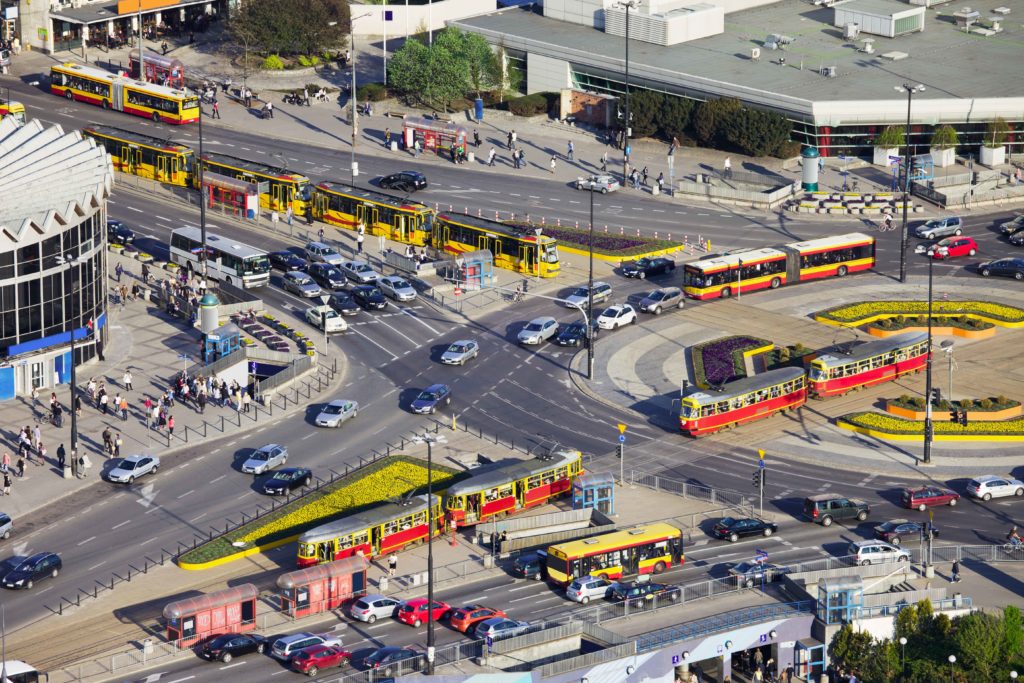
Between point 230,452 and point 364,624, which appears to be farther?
point 230,452

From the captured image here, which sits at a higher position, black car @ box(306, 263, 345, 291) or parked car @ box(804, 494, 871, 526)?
black car @ box(306, 263, 345, 291)

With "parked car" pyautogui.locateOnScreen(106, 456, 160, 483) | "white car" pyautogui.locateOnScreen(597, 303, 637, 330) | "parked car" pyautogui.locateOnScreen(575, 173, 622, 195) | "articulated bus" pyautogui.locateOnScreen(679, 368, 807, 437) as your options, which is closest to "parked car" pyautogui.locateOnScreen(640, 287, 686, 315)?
"white car" pyautogui.locateOnScreen(597, 303, 637, 330)

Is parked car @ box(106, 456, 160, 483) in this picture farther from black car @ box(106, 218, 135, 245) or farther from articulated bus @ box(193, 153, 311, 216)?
articulated bus @ box(193, 153, 311, 216)

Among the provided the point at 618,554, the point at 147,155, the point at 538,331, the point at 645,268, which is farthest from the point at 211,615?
the point at 147,155

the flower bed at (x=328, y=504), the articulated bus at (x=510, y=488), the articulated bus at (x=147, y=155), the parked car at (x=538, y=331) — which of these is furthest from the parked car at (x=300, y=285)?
the articulated bus at (x=510, y=488)

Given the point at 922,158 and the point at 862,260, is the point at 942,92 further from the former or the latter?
the point at 862,260

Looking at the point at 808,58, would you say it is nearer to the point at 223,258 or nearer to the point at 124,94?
the point at 124,94

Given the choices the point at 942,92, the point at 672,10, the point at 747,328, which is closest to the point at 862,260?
the point at 747,328
